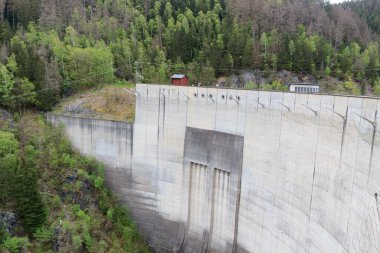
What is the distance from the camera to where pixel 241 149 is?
18.5m

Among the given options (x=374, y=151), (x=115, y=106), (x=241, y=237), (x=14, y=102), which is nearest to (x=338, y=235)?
(x=374, y=151)

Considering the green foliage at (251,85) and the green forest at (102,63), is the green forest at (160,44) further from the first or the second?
the green foliage at (251,85)

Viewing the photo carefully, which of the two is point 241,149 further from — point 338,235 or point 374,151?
point 374,151

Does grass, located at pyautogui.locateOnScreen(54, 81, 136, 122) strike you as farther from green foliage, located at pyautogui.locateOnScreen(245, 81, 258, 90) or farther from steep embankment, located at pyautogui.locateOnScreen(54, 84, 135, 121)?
green foliage, located at pyautogui.locateOnScreen(245, 81, 258, 90)

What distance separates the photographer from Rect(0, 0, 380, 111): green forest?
28.7 meters

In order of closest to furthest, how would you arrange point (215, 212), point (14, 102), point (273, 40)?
1. point (215, 212)
2. point (14, 102)
3. point (273, 40)

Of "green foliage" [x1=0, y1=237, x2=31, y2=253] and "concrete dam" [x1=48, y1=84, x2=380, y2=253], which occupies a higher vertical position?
"concrete dam" [x1=48, y1=84, x2=380, y2=253]

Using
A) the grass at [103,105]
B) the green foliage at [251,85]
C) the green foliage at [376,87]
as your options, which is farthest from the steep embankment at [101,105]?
the green foliage at [376,87]

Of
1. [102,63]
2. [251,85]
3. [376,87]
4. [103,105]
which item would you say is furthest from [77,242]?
[376,87]

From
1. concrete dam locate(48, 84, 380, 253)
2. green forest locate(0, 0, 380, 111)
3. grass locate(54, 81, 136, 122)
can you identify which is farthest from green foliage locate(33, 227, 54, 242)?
green forest locate(0, 0, 380, 111)

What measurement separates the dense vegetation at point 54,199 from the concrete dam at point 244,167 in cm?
110

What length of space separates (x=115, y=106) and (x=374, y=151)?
19606 millimetres

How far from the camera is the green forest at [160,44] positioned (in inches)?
1129

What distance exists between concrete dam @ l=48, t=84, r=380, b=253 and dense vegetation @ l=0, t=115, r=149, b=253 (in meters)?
1.10
